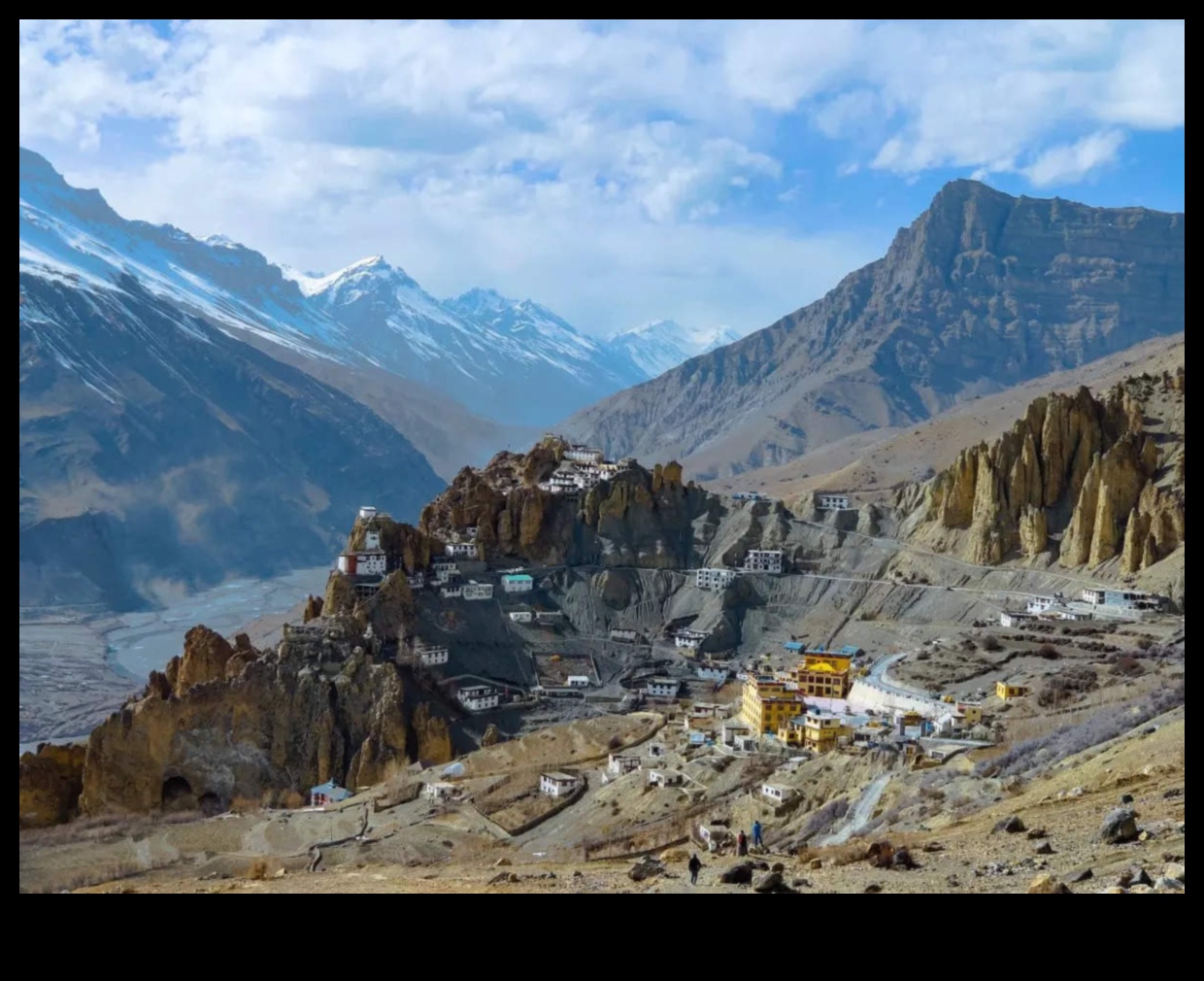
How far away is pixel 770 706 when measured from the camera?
139 feet

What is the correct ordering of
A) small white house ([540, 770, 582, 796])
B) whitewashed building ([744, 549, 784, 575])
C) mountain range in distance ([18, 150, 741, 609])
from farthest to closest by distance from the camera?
mountain range in distance ([18, 150, 741, 609]), whitewashed building ([744, 549, 784, 575]), small white house ([540, 770, 582, 796])

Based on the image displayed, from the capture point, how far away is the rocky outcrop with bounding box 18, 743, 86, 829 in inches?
1758

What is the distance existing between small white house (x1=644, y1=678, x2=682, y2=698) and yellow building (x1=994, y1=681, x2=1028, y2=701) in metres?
15.8

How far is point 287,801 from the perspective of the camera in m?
46.4

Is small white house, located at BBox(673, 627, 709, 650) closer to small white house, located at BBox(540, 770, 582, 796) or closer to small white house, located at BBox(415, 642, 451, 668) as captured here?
small white house, located at BBox(415, 642, 451, 668)

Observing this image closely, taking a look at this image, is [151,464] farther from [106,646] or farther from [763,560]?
[763,560]

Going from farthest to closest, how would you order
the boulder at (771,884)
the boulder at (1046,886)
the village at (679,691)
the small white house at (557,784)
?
the small white house at (557,784) < the village at (679,691) < the boulder at (771,884) < the boulder at (1046,886)

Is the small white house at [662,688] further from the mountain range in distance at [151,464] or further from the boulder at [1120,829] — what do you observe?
the mountain range in distance at [151,464]

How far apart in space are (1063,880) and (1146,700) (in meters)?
22.5

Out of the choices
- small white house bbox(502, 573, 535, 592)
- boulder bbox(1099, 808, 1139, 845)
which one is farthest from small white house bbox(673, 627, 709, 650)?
boulder bbox(1099, 808, 1139, 845)

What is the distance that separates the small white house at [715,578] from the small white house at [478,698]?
49.8 feet

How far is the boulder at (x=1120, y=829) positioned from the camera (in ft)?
46.2

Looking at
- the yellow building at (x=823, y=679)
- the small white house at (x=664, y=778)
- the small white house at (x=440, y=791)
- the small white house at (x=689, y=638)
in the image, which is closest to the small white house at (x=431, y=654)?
the small white house at (x=689, y=638)
